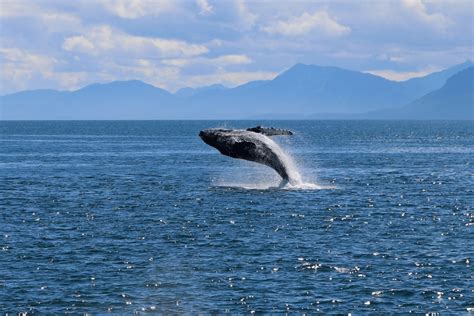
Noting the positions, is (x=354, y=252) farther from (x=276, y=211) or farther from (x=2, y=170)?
(x=2, y=170)

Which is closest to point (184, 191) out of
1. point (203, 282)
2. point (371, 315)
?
point (203, 282)

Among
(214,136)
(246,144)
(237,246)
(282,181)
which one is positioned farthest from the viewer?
(282,181)

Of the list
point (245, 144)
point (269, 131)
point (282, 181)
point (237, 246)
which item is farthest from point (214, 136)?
point (237, 246)

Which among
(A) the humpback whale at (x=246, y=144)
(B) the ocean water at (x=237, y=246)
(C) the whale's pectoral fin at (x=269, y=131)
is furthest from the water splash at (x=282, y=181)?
(C) the whale's pectoral fin at (x=269, y=131)

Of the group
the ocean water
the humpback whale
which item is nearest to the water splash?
the humpback whale

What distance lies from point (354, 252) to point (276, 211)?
46.8 ft

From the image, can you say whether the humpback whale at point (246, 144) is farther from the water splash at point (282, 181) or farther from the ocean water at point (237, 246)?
the ocean water at point (237, 246)

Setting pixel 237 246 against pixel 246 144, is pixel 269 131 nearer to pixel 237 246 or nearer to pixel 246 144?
pixel 246 144

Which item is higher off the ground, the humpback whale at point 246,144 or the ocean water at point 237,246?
the humpback whale at point 246,144

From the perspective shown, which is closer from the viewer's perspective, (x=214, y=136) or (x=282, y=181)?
(x=214, y=136)

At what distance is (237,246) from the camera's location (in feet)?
135

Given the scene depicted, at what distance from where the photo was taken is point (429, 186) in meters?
72.8

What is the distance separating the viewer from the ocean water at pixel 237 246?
31266 mm

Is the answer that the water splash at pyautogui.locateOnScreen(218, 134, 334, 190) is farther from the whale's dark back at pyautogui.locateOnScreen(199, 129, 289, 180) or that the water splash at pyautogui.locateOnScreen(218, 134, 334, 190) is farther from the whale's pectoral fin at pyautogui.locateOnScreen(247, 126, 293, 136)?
the whale's pectoral fin at pyautogui.locateOnScreen(247, 126, 293, 136)
